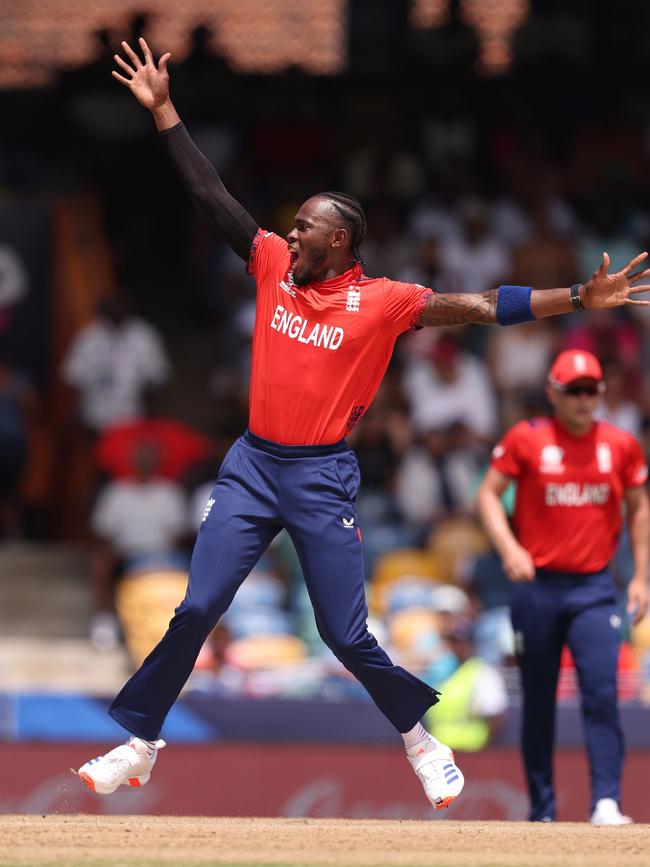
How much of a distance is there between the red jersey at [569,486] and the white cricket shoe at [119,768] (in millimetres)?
2265

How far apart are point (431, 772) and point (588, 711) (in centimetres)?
136

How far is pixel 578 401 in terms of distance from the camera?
8.11 m

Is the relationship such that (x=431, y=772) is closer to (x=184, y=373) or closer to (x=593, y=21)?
(x=184, y=373)

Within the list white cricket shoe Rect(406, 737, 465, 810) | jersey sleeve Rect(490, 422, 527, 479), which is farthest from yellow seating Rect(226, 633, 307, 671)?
white cricket shoe Rect(406, 737, 465, 810)

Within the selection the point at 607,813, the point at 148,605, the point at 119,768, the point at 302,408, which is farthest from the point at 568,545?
the point at 148,605

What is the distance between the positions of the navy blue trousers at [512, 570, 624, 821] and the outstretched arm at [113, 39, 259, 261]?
7.93ft

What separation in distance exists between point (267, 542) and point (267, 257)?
1062mm

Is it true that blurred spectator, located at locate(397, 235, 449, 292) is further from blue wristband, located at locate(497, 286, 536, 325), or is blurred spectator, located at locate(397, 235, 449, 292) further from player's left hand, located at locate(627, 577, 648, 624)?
blue wristband, located at locate(497, 286, 536, 325)

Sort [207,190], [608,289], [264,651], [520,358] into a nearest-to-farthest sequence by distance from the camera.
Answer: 1. [608,289]
2. [207,190]
3. [264,651]
4. [520,358]

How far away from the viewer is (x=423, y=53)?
55.2 ft

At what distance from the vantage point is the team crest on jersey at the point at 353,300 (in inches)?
257

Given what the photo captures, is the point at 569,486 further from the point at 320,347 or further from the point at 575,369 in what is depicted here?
the point at 320,347

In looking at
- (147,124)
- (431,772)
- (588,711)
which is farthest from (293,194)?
(431,772)

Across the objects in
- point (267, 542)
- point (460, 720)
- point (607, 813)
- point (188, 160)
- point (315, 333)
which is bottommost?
point (607, 813)
